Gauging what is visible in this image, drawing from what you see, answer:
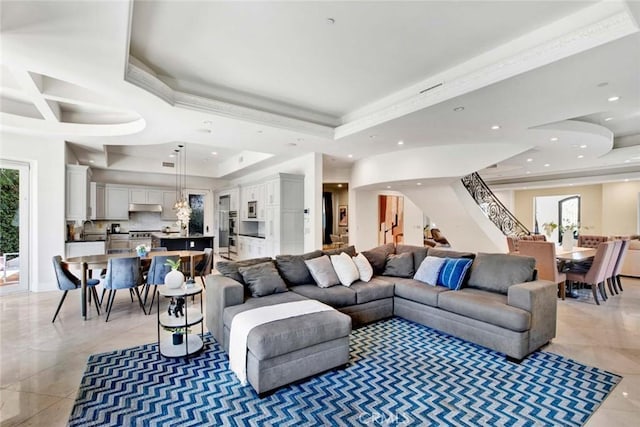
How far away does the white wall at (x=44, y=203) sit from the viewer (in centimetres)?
552

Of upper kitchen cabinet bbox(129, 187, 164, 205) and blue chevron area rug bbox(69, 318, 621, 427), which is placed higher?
upper kitchen cabinet bbox(129, 187, 164, 205)

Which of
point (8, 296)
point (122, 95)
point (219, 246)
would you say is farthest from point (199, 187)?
point (122, 95)

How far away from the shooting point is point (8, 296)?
518 centimetres

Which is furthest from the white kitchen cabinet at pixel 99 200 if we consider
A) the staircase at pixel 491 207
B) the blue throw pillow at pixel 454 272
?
the staircase at pixel 491 207

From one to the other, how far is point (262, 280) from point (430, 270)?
2.21 meters

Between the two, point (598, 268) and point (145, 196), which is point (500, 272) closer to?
point (598, 268)

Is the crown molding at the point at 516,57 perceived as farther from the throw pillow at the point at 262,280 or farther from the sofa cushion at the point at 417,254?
the throw pillow at the point at 262,280

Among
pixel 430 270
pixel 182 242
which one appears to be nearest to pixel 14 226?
pixel 182 242

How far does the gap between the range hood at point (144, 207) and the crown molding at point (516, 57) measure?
800 cm

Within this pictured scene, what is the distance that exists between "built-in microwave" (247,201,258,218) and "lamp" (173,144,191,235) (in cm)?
155

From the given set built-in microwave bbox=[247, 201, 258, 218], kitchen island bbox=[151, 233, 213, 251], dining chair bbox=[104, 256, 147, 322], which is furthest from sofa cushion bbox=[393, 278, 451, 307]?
kitchen island bbox=[151, 233, 213, 251]

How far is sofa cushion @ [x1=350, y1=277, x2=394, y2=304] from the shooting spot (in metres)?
3.81

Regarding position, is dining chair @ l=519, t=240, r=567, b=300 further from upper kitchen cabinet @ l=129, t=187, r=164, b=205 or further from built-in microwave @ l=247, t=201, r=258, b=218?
upper kitchen cabinet @ l=129, t=187, r=164, b=205

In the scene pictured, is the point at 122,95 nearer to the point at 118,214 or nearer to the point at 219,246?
the point at 118,214
